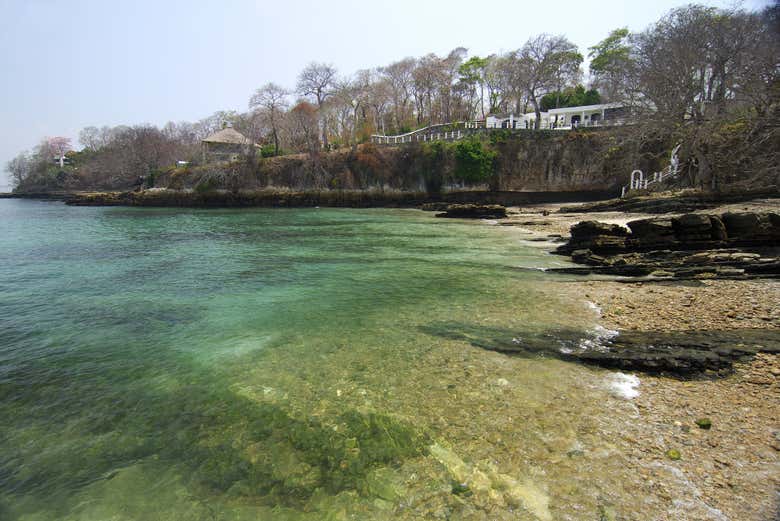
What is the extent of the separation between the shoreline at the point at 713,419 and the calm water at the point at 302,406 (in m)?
0.32

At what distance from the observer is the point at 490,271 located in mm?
11094

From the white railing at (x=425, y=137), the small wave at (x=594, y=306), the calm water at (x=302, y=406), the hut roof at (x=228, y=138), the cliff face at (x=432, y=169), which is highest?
the hut roof at (x=228, y=138)

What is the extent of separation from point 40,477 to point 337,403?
2769 mm

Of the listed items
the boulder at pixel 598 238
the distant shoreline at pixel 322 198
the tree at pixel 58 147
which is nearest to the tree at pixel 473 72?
the distant shoreline at pixel 322 198

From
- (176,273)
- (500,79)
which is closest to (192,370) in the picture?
(176,273)

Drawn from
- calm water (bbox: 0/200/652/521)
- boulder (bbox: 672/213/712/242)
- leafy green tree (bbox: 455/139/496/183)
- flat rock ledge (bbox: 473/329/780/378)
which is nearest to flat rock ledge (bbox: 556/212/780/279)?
boulder (bbox: 672/213/712/242)

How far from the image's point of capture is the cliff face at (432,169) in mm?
42438

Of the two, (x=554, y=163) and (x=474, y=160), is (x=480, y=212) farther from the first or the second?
(x=554, y=163)

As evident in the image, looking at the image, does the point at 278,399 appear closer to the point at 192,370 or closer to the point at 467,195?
the point at 192,370

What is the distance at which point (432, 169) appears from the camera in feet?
150

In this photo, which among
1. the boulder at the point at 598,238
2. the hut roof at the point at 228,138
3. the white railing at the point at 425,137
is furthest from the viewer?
the hut roof at the point at 228,138

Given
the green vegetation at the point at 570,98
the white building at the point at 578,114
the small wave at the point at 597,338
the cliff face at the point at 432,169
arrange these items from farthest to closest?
the green vegetation at the point at 570,98 → the white building at the point at 578,114 → the cliff face at the point at 432,169 → the small wave at the point at 597,338

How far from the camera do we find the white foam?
171 inches

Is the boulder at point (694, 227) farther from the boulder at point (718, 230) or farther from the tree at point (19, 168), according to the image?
the tree at point (19, 168)
